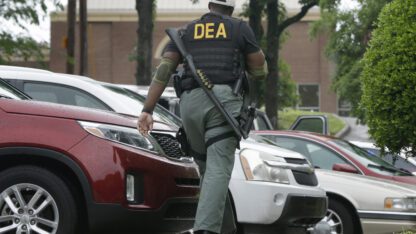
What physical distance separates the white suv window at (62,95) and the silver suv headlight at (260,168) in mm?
1532

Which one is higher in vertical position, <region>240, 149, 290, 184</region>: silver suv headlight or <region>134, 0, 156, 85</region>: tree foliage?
<region>134, 0, 156, 85</region>: tree foliage

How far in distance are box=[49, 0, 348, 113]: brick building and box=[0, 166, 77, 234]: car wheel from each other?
166ft

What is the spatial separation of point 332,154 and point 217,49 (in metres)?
5.28

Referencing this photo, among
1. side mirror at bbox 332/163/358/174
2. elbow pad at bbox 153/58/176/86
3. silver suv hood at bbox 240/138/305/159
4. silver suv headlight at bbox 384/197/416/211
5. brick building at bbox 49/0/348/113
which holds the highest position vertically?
brick building at bbox 49/0/348/113

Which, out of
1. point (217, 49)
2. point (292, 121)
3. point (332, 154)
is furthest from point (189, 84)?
point (292, 121)

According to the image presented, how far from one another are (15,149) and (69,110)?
478 mm

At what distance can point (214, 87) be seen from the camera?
5.67m

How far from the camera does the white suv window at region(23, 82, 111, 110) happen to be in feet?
27.2

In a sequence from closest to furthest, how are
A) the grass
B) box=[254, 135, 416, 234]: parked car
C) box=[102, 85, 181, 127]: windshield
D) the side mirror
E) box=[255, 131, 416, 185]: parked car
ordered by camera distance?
box=[102, 85, 181, 127]: windshield, box=[254, 135, 416, 234]: parked car, the side mirror, box=[255, 131, 416, 185]: parked car, the grass

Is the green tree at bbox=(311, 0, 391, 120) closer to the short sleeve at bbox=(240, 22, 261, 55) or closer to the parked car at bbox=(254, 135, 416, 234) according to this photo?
the parked car at bbox=(254, 135, 416, 234)

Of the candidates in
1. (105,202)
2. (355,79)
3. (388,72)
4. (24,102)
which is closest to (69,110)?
(24,102)

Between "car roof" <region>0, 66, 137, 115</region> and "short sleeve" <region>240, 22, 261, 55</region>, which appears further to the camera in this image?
"car roof" <region>0, 66, 137, 115</region>

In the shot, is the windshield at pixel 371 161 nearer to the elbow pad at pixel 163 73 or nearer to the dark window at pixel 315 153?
the dark window at pixel 315 153

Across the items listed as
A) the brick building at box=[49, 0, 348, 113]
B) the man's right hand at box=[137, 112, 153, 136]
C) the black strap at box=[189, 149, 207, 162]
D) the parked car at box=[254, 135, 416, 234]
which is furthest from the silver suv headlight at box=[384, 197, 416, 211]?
the brick building at box=[49, 0, 348, 113]
